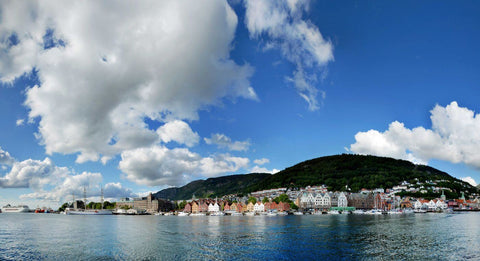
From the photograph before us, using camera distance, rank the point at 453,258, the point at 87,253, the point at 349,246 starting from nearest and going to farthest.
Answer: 1. the point at 453,258
2. the point at 87,253
3. the point at 349,246

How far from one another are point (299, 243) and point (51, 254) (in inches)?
1360

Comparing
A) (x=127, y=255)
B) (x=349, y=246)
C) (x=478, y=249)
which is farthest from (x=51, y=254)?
(x=478, y=249)

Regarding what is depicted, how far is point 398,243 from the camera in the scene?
4894cm

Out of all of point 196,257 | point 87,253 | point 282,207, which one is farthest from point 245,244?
point 282,207

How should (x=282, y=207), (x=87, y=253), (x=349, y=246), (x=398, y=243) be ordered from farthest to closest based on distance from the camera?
(x=282, y=207), (x=398, y=243), (x=349, y=246), (x=87, y=253)

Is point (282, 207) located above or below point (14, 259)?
below

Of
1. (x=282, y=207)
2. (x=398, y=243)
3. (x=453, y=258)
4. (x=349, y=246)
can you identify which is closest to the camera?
(x=453, y=258)

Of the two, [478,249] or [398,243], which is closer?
[478,249]

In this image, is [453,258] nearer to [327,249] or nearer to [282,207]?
[327,249]

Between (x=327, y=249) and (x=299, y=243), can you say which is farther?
(x=299, y=243)

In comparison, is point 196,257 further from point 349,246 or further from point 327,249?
point 349,246

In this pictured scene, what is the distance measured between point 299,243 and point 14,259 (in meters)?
37.9

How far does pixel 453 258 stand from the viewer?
37.4 metres

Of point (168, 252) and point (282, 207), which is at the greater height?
point (168, 252)
